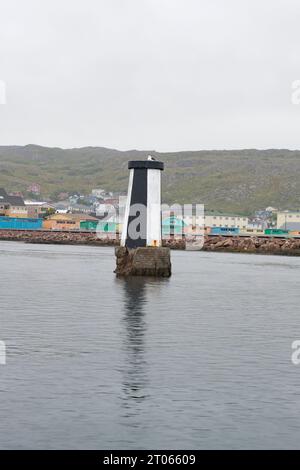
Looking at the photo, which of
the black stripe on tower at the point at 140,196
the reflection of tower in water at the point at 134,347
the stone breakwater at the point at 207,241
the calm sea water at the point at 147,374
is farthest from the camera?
the stone breakwater at the point at 207,241

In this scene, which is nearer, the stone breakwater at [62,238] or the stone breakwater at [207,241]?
the stone breakwater at [207,241]

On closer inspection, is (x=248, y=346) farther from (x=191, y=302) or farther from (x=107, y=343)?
(x=191, y=302)

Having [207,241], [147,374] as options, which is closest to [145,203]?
[147,374]

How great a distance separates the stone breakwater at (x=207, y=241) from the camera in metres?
131

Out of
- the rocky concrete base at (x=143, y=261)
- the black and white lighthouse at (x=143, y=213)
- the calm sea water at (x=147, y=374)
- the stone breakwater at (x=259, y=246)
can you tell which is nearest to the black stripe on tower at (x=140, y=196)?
the black and white lighthouse at (x=143, y=213)

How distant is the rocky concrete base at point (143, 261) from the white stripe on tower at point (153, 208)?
895mm

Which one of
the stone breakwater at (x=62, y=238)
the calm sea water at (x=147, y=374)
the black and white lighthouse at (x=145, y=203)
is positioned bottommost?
the calm sea water at (x=147, y=374)

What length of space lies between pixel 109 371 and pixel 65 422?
5.12 m

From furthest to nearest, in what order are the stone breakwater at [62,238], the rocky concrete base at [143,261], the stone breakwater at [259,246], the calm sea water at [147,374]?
the stone breakwater at [62,238], the stone breakwater at [259,246], the rocky concrete base at [143,261], the calm sea water at [147,374]

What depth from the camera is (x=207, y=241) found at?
15025 centimetres

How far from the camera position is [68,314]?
34188 mm

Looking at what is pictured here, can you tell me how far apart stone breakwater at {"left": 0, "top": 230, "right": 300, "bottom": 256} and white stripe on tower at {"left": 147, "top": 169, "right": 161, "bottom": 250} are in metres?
77.8

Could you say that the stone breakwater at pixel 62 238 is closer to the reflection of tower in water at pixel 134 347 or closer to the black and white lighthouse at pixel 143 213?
the black and white lighthouse at pixel 143 213
